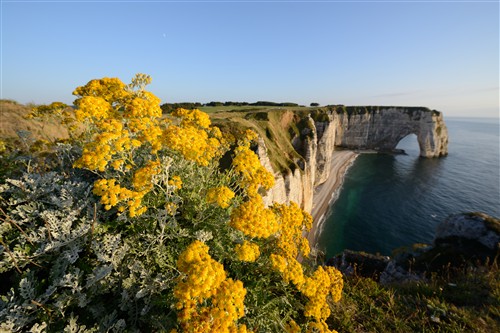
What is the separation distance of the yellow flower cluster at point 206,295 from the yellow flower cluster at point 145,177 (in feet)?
6.22

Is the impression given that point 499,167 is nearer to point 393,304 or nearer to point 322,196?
point 322,196

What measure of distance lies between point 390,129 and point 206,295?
110315 millimetres

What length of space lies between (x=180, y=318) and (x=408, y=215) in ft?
169

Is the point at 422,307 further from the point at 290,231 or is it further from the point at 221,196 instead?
the point at 221,196

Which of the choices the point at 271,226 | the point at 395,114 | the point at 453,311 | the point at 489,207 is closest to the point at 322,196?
the point at 489,207

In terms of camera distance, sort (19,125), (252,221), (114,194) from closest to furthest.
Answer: (114,194)
(252,221)
(19,125)

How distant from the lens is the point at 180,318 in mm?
3197

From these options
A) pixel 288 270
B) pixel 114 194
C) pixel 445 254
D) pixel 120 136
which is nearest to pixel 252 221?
pixel 288 270

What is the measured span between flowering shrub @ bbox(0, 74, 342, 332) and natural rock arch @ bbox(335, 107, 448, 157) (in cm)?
9381

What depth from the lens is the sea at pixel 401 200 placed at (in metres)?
35.4

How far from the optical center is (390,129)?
302ft

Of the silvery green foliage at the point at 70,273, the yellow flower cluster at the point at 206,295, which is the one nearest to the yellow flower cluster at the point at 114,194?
the silvery green foliage at the point at 70,273

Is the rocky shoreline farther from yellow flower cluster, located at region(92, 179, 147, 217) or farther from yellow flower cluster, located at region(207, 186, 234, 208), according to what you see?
yellow flower cluster, located at region(92, 179, 147, 217)

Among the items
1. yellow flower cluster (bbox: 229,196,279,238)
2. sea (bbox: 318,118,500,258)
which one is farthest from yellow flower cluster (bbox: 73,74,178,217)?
sea (bbox: 318,118,500,258)
